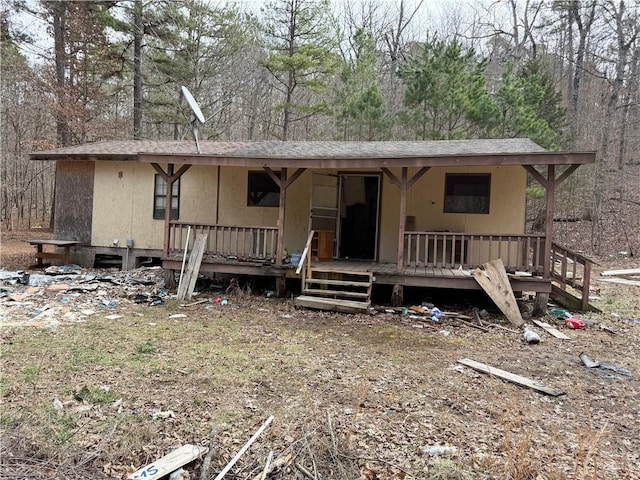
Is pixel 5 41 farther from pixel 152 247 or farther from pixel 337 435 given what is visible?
pixel 337 435

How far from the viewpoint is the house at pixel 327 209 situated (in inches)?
306

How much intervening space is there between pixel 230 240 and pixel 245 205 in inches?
65.7

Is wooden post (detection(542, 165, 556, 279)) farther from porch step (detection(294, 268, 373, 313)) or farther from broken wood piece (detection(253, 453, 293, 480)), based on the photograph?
broken wood piece (detection(253, 453, 293, 480))

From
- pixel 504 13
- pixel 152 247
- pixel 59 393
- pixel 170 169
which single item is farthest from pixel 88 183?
pixel 504 13

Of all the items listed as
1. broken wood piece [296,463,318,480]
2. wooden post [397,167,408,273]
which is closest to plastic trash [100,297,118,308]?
wooden post [397,167,408,273]

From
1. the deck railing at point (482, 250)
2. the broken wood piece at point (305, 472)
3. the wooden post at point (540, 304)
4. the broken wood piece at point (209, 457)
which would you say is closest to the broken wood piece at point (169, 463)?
the broken wood piece at point (209, 457)

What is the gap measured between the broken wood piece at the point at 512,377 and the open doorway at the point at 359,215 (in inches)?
188

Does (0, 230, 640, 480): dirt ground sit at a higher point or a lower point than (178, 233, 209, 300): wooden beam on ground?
lower

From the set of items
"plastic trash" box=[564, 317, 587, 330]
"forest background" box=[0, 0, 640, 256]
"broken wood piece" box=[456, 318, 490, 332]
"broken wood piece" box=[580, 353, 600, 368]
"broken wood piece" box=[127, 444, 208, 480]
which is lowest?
Answer: "broken wood piece" box=[127, 444, 208, 480]

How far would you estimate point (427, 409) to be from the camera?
13.2ft

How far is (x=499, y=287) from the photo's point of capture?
7.41 metres

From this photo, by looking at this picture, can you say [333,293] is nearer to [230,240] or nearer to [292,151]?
[230,240]

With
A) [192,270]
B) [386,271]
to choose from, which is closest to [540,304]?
[386,271]

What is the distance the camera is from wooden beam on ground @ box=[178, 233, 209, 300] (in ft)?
27.6
